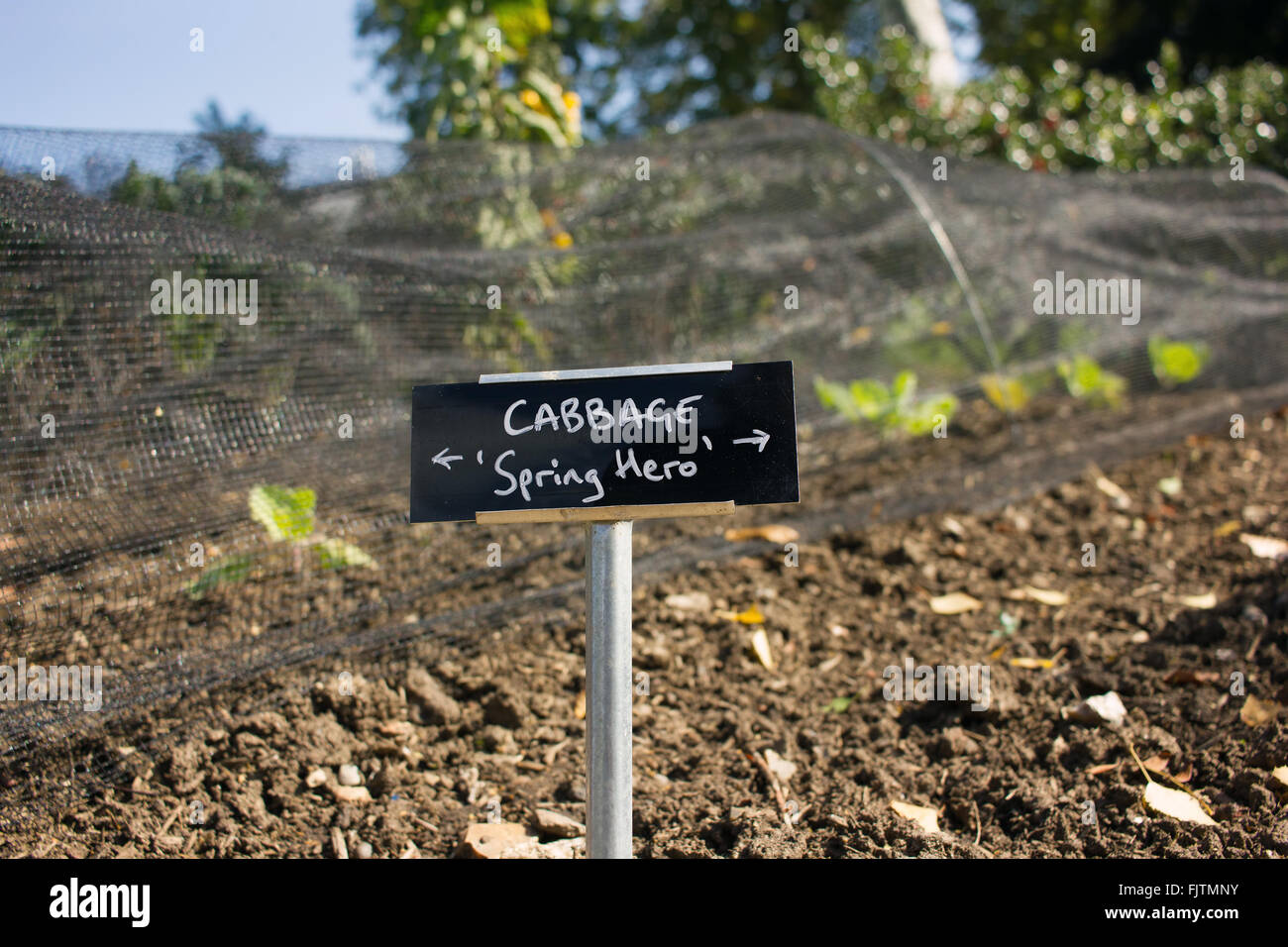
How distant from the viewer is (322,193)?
3.25 m

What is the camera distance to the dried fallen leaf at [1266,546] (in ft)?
9.98

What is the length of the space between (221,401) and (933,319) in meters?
2.72

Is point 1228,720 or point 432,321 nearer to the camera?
point 1228,720

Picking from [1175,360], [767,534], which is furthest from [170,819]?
[1175,360]

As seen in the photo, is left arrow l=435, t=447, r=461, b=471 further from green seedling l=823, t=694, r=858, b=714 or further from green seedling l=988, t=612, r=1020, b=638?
green seedling l=988, t=612, r=1020, b=638

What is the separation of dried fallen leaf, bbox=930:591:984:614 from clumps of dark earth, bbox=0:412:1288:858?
1cm

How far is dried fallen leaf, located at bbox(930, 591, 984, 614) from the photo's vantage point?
2828mm

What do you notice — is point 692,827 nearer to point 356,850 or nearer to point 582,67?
point 356,850

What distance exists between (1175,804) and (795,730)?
0.78 metres

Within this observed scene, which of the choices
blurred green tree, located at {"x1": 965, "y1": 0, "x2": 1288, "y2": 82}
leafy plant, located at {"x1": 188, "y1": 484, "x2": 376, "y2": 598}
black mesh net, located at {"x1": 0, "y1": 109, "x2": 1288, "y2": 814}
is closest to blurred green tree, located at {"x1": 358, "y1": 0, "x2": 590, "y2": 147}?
black mesh net, located at {"x1": 0, "y1": 109, "x2": 1288, "y2": 814}

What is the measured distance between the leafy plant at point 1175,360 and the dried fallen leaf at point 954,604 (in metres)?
2.23

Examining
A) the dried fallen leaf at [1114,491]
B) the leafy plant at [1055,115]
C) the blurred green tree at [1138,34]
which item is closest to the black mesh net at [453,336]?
the dried fallen leaf at [1114,491]

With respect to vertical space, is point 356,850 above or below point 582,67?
below
